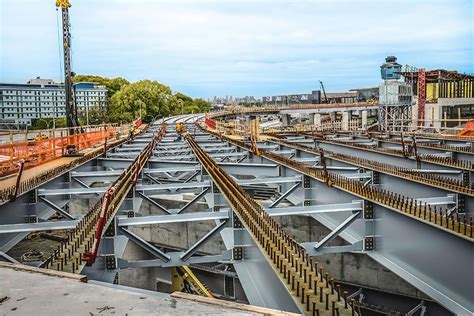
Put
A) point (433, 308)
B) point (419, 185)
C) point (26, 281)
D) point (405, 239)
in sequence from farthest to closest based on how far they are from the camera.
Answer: point (433, 308) < point (419, 185) < point (405, 239) < point (26, 281)

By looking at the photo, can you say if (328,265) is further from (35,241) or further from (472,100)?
(472,100)

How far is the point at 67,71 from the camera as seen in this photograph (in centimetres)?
2583

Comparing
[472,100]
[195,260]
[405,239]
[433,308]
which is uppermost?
[472,100]

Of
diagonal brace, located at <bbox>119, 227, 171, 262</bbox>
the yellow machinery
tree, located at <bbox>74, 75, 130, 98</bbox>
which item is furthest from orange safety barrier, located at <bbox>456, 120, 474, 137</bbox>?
tree, located at <bbox>74, 75, 130, 98</bbox>

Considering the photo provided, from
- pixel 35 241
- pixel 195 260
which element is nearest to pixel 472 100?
pixel 35 241

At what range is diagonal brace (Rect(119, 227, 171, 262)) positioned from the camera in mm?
7264

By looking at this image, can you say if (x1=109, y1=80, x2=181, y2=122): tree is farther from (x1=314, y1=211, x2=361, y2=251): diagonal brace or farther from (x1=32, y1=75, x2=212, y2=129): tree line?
(x1=314, y1=211, x2=361, y2=251): diagonal brace

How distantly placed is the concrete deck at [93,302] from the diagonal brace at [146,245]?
255cm

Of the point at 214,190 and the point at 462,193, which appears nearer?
the point at 462,193

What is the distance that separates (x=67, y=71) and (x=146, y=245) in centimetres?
2123

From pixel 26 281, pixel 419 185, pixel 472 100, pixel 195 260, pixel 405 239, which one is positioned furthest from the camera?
pixel 472 100

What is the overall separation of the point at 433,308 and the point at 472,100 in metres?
51.2

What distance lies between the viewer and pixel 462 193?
8211 millimetres

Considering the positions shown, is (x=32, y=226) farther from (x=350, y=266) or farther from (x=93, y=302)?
(x=350, y=266)
